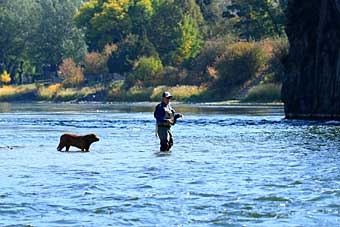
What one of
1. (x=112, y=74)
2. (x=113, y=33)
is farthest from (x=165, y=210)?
(x=113, y=33)

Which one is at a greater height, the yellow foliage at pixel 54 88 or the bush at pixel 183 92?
the yellow foliage at pixel 54 88

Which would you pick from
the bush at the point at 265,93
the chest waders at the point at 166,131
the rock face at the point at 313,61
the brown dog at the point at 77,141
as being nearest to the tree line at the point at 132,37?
the bush at the point at 265,93

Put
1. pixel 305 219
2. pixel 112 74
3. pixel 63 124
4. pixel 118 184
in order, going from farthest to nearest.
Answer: pixel 112 74, pixel 63 124, pixel 118 184, pixel 305 219

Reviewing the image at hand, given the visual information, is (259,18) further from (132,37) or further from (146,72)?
(132,37)

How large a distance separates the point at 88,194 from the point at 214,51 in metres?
102

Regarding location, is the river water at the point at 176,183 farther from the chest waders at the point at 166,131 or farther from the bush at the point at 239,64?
the bush at the point at 239,64

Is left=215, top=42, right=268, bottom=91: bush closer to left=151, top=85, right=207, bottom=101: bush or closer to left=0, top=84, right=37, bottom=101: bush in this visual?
left=151, top=85, right=207, bottom=101: bush

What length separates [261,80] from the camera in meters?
109

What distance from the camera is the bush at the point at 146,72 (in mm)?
130125

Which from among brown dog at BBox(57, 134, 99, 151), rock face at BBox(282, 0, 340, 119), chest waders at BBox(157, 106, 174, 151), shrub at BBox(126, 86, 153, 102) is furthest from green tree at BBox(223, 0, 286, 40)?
chest waders at BBox(157, 106, 174, 151)

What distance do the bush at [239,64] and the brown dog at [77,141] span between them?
253ft

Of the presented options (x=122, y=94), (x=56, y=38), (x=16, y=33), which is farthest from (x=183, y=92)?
(x=16, y=33)

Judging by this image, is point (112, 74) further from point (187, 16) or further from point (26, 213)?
point (26, 213)

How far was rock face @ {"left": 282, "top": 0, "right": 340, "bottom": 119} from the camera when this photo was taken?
58406mm
